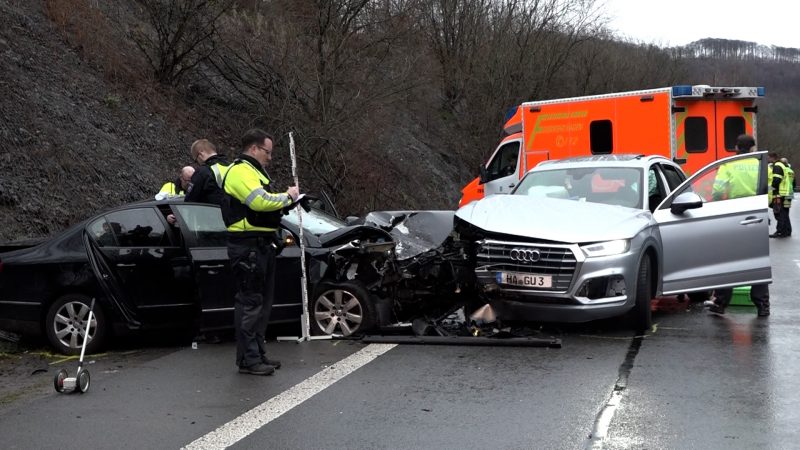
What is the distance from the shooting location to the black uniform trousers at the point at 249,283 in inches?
249

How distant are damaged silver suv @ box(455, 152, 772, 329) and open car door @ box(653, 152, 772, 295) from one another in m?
0.01

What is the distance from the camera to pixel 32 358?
7.48 m

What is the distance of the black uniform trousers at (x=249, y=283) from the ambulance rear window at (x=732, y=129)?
10.6 m

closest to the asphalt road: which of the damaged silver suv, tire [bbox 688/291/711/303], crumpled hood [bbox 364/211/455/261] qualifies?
the damaged silver suv

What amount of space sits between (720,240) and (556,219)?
1.98m

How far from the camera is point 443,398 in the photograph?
18.6ft

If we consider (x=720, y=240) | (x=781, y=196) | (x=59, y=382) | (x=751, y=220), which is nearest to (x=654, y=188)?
(x=720, y=240)

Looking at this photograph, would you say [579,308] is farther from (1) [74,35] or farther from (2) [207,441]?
Result: (1) [74,35]

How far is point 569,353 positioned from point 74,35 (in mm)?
→ 13182

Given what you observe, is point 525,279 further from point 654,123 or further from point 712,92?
point 712,92

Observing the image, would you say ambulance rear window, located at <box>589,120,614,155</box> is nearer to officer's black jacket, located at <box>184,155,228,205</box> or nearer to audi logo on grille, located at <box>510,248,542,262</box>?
audi logo on grille, located at <box>510,248,542,262</box>

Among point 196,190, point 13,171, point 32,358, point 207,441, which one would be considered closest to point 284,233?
point 196,190

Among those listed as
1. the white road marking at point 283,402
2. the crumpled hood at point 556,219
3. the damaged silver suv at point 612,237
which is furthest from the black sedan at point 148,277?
the damaged silver suv at point 612,237

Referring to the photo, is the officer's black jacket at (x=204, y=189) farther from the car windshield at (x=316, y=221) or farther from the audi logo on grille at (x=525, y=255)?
the audi logo on grille at (x=525, y=255)
